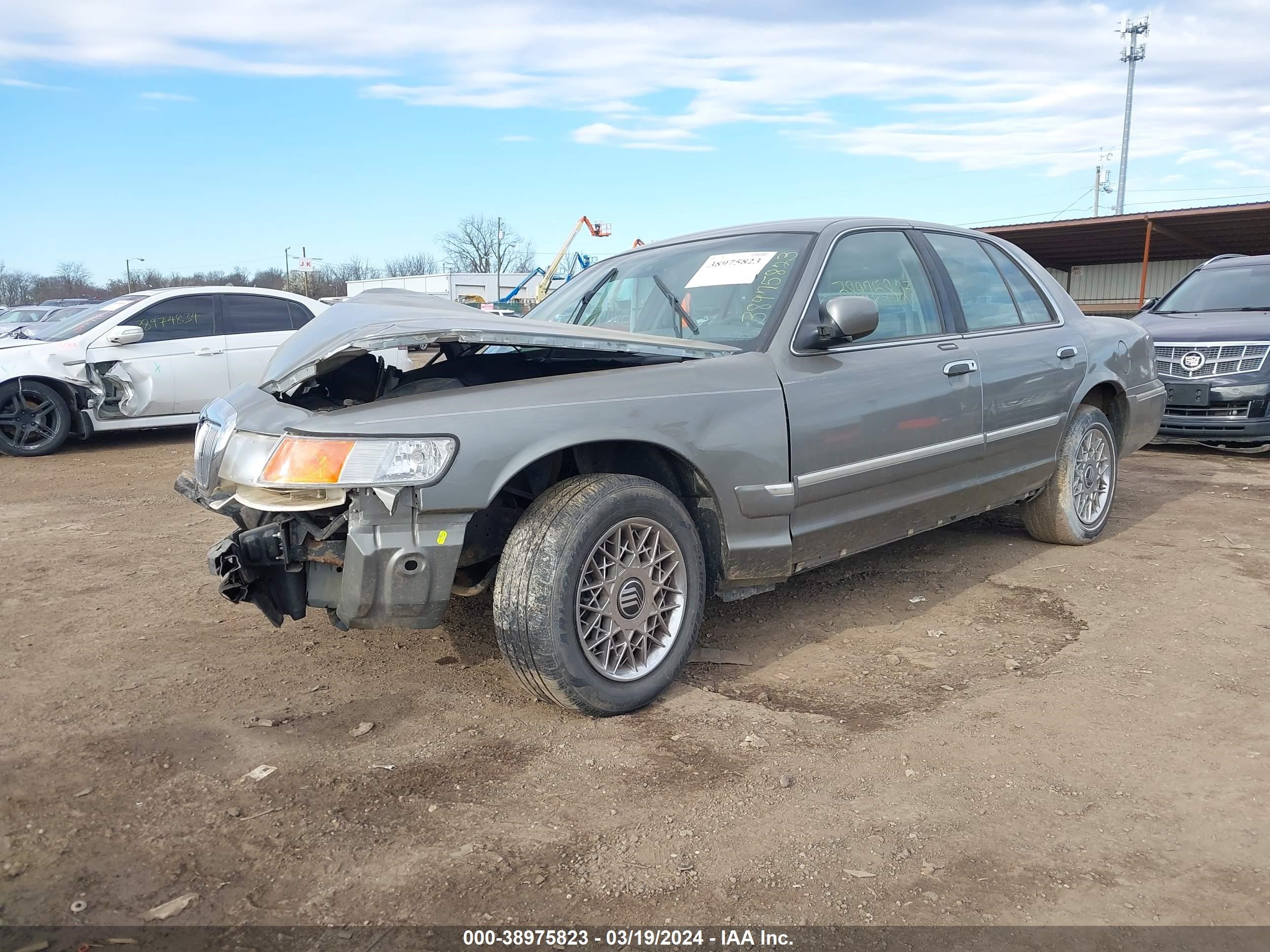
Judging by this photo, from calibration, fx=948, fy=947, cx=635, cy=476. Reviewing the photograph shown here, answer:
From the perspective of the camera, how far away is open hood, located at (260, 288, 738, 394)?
285cm

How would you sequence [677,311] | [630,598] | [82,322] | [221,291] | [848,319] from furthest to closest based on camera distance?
1. [221,291]
2. [82,322]
3. [677,311]
4. [848,319]
5. [630,598]

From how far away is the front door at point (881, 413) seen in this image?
3.55m

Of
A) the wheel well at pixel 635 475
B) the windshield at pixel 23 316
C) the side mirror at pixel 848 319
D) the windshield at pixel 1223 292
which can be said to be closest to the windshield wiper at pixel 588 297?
the wheel well at pixel 635 475

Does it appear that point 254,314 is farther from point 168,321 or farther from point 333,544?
point 333,544

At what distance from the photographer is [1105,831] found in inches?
94.3

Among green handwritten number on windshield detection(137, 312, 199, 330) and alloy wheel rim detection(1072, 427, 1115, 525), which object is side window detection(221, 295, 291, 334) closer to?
green handwritten number on windshield detection(137, 312, 199, 330)

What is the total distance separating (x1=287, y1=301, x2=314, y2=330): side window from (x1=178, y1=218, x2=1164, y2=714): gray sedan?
6095 mm

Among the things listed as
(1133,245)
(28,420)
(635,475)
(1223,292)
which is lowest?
(28,420)

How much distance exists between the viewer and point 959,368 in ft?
13.6

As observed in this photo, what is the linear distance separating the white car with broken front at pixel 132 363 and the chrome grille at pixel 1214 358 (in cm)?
826

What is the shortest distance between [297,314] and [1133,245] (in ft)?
61.9

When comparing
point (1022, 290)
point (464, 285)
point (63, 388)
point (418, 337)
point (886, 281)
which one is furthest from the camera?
point (464, 285)

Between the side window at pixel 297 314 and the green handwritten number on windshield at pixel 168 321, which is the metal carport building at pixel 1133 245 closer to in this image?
the side window at pixel 297 314

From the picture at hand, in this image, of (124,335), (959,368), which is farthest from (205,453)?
(124,335)
